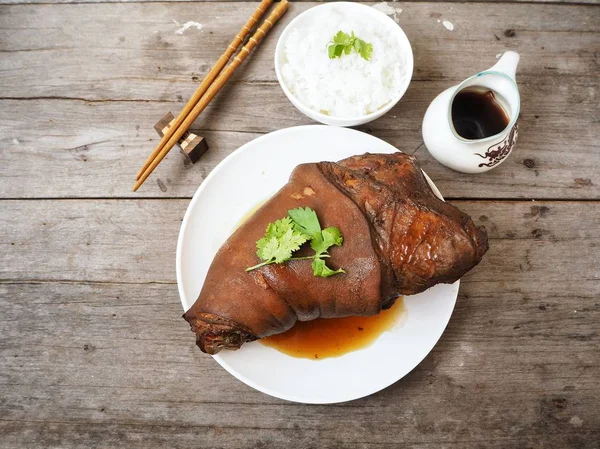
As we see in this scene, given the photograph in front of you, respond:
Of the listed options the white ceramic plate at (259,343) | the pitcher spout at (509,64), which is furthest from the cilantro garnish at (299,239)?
the pitcher spout at (509,64)

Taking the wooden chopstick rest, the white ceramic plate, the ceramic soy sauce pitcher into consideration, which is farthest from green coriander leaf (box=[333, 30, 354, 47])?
the wooden chopstick rest

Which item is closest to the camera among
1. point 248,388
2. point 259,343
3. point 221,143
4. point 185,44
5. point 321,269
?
point 321,269

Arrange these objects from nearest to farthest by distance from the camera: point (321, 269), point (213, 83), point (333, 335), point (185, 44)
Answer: point (321, 269) < point (333, 335) < point (213, 83) < point (185, 44)

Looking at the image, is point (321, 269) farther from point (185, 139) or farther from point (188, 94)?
point (188, 94)

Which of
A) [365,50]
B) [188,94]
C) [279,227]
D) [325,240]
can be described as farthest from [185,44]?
[325,240]

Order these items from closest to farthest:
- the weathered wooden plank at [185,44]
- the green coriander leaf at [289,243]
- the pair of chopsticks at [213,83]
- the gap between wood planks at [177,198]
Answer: the green coriander leaf at [289,243], the pair of chopsticks at [213,83], the gap between wood planks at [177,198], the weathered wooden plank at [185,44]

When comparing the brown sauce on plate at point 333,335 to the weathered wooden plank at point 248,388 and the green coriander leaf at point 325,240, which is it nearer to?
the weathered wooden plank at point 248,388
